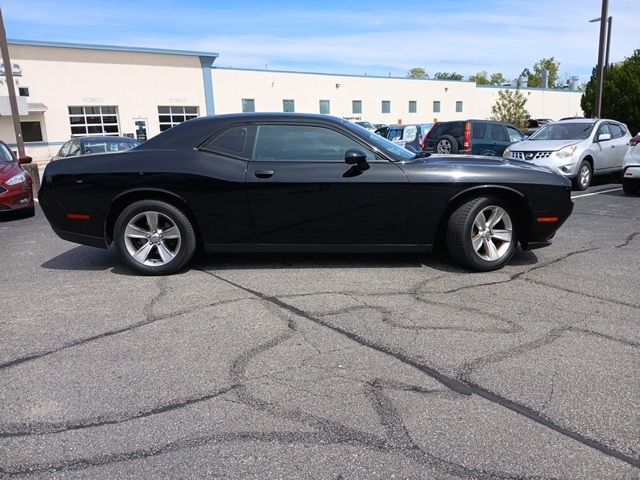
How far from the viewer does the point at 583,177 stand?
1167 centimetres

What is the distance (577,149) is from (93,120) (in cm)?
2881

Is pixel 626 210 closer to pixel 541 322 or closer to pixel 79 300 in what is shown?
pixel 541 322

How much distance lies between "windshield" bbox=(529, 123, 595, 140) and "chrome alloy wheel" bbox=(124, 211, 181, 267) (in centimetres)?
1018

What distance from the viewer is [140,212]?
17.3 ft

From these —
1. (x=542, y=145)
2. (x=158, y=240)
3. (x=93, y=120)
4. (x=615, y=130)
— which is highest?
(x=93, y=120)

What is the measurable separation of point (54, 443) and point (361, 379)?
5.40ft

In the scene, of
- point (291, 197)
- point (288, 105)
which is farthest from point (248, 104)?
point (291, 197)

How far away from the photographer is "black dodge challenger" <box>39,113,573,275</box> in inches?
202

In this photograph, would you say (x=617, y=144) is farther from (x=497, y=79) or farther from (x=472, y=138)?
(x=497, y=79)

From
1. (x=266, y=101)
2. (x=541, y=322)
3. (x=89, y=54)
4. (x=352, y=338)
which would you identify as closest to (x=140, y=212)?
(x=352, y=338)

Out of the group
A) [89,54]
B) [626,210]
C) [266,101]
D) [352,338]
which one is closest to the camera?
[352,338]

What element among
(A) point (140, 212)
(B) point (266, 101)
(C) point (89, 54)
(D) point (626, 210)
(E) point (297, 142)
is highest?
(C) point (89, 54)

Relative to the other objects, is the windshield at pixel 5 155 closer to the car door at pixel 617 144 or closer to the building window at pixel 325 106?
the car door at pixel 617 144

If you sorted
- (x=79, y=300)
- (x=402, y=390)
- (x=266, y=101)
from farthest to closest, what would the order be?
1. (x=266, y=101)
2. (x=79, y=300)
3. (x=402, y=390)
